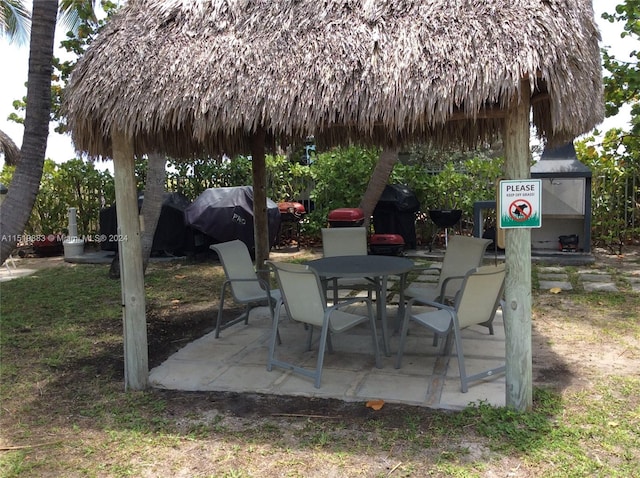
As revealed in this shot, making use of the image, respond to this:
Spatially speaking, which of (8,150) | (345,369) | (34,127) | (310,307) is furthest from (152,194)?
(8,150)

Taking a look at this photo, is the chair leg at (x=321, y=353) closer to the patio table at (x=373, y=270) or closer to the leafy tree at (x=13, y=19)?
the patio table at (x=373, y=270)

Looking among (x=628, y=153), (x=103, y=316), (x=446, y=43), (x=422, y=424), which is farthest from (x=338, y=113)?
(x=628, y=153)

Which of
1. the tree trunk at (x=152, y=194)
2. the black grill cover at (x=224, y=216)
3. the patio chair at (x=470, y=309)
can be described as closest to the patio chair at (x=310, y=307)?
the patio chair at (x=470, y=309)

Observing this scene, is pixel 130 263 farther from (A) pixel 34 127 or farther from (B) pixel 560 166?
(B) pixel 560 166

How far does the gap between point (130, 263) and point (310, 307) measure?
1426 mm

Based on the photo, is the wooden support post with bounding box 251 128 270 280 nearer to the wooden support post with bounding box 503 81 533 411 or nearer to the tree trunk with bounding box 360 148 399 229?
the tree trunk with bounding box 360 148 399 229

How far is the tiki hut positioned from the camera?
330 cm

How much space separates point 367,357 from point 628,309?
3.61 m

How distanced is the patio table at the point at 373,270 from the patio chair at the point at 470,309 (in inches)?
18.7

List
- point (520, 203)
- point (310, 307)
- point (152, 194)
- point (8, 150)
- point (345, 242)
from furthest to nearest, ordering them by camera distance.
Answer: point (8, 150) < point (152, 194) < point (345, 242) < point (310, 307) < point (520, 203)

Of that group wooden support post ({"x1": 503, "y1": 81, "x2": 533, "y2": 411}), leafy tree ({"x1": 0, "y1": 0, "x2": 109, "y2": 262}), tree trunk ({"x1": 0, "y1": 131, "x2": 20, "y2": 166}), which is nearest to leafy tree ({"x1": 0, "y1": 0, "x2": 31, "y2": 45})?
tree trunk ({"x1": 0, "y1": 131, "x2": 20, "y2": 166})

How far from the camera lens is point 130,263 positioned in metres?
4.11

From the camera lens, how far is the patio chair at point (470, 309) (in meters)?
3.92

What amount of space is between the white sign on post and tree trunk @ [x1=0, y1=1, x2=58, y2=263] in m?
4.67
